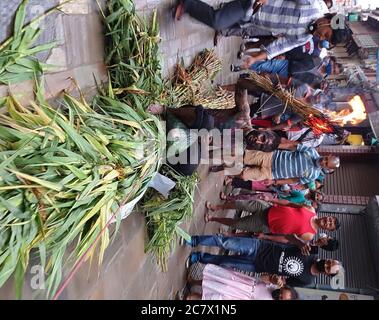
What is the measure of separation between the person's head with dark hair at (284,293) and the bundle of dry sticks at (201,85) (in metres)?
2.15

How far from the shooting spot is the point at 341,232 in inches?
266

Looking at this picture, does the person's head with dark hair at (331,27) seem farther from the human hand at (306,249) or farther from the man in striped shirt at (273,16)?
the human hand at (306,249)

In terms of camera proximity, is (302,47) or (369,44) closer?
(302,47)

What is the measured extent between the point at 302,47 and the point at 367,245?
3.20 metres

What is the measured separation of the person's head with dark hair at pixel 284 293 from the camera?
14.1 feet

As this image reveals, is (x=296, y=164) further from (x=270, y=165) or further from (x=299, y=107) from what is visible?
(x=299, y=107)

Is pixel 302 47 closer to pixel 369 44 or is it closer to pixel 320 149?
pixel 320 149

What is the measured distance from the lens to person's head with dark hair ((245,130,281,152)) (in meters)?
4.15

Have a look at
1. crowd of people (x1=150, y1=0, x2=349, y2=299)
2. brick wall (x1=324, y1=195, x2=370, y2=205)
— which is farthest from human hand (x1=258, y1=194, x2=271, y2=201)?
brick wall (x1=324, y1=195, x2=370, y2=205)

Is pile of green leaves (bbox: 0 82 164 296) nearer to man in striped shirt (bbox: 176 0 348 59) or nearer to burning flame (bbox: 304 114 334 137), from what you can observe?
man in striped shirt (bbox: 176 0 348 59)

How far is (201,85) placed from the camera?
4.78 m

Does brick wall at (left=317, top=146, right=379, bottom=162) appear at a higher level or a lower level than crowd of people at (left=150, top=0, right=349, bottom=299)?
lower
